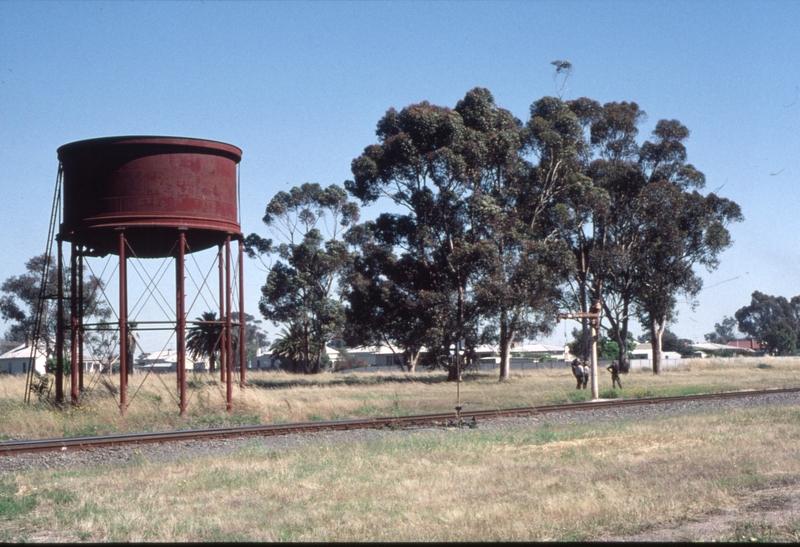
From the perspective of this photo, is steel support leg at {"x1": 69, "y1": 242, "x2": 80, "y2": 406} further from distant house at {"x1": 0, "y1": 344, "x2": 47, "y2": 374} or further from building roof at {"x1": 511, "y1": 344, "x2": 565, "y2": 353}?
building roof at {"x1": 511, "y1": 344, "x2": 565, "y2": 353}

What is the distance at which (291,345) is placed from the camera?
70875 mm

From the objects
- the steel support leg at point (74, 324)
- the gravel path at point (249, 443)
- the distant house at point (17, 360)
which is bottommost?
the gravel path at point (249, 443)

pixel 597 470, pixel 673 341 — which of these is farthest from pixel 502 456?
pixel 673 341

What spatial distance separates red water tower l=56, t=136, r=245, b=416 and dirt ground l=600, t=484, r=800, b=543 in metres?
15.6

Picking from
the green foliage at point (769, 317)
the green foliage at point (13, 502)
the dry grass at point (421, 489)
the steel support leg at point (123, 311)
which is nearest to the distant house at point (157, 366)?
the steel support leg at point (123, 311)

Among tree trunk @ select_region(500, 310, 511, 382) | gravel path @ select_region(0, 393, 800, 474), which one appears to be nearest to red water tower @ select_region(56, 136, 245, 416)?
gravel path @ select_region(0, 393, 800, 474)

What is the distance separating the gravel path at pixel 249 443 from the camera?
573 inches

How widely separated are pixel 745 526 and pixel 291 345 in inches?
2516

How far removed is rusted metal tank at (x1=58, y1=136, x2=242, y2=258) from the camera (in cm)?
2291

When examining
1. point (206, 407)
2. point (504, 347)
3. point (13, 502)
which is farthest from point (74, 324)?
point (504, 347)

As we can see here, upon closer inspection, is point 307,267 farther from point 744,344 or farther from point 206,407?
point 744,344

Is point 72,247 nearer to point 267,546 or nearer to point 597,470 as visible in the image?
point 597,470

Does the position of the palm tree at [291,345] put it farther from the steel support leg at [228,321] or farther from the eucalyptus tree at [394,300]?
the steel support leg at [228,321]

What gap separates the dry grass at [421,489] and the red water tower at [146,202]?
8.73 meters
